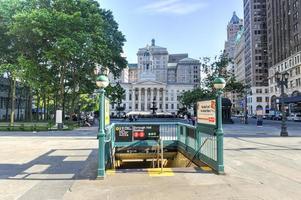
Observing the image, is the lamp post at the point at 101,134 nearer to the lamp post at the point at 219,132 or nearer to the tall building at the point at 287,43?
the lamp post at the point at 219,132

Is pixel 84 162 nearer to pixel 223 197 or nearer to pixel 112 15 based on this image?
pixel 223 197

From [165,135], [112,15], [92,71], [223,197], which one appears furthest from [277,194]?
[112,15]

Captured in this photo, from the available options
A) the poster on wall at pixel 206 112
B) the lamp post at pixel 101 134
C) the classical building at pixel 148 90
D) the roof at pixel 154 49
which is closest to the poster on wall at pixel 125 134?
the poster on wall at pixel 206 112

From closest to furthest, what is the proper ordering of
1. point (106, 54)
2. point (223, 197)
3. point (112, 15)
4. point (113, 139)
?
1. point (223, 197)
2. point (113, 139)
3. point (106, 54)
4. point (112, 15)

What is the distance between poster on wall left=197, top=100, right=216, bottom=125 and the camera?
11383 mm

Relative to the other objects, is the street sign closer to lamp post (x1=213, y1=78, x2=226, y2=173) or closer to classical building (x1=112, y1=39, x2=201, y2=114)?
lamp post (x1=213, y1=78, x2=226, y2=173)

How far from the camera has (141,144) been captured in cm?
1528

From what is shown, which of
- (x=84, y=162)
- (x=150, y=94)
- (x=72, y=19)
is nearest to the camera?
(x=84, y=162)

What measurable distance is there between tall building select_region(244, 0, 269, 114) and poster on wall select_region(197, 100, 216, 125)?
387ft

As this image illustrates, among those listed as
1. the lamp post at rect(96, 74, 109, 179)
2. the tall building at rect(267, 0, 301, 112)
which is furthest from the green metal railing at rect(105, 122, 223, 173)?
the tall building at rect(267, 0, 301, 112)

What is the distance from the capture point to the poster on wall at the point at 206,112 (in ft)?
37.3

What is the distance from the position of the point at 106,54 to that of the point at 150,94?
5185 inches

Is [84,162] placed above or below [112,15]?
below

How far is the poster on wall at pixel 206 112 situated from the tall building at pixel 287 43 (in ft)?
207
